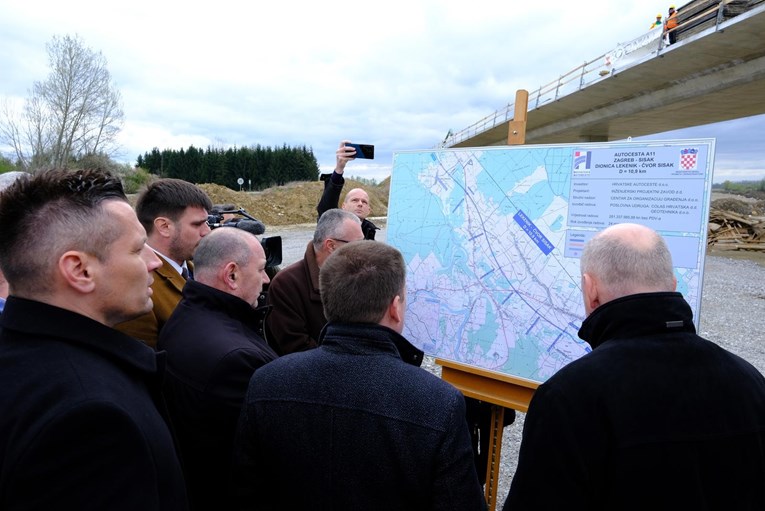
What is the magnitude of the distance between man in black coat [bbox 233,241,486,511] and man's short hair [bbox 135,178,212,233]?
1.83m

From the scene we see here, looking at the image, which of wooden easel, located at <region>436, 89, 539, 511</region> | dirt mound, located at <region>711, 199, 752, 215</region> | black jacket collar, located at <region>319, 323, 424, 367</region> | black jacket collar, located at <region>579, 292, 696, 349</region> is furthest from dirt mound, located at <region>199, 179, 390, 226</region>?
black jacket collar, located at <region>579, 292, 696, 349</region>

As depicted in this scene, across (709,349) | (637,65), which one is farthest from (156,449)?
(637,65)

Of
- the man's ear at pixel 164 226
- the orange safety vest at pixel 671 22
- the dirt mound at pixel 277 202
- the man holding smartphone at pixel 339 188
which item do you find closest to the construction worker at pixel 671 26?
the orange safety vest at pixel 671 22

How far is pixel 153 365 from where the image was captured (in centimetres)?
138

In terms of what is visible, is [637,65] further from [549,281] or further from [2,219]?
[2,219]

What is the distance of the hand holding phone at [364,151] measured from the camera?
4.18 meters

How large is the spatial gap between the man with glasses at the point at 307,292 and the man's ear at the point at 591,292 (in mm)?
1869

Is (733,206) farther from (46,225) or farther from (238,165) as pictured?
(238,165)

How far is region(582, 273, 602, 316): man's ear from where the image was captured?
175 centimetres

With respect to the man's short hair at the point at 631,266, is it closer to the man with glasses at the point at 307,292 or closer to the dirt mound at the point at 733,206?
the man with glasses at the point at 307,292

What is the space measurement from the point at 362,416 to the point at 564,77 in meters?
22.0

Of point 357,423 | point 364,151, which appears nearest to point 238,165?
point 364,151

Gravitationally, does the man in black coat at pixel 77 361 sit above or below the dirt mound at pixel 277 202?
below

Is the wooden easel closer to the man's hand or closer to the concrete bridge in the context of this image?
the man's hand
